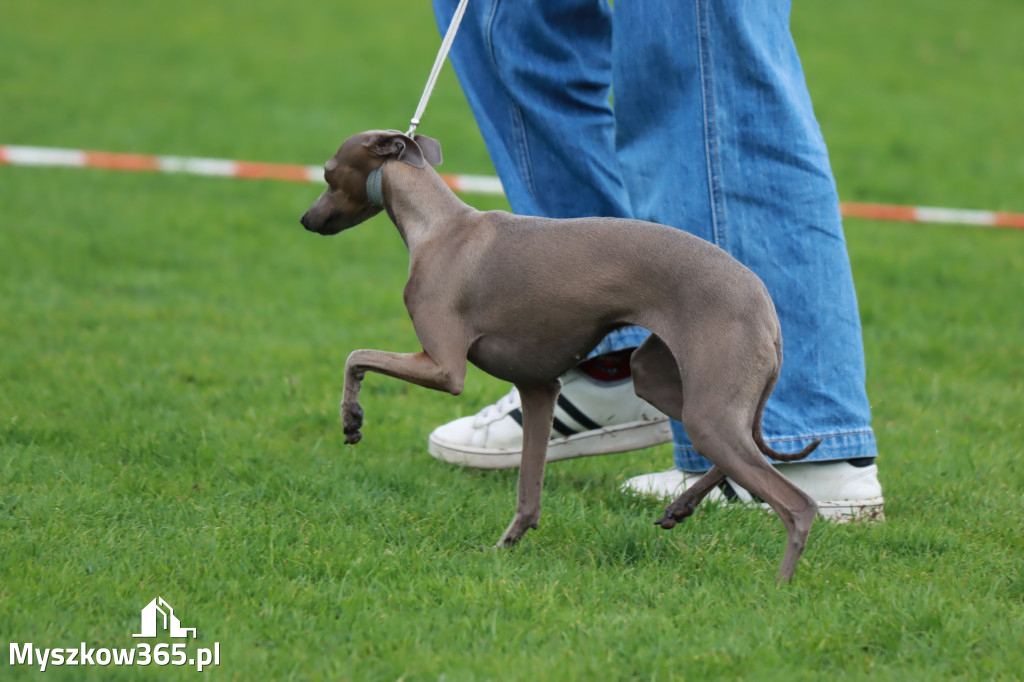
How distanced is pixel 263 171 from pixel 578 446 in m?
7.27

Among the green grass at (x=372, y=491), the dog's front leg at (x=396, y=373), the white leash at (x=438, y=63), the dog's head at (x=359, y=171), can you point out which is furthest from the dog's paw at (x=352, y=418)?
the white leash at (x=438, y=63)

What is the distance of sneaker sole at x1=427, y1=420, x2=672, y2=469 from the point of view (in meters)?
4.27

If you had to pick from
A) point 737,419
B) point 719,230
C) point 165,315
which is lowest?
point 165,315

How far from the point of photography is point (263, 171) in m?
10.8

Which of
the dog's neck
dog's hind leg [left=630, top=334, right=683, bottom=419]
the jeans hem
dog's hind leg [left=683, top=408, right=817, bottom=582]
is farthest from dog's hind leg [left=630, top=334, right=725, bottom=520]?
the dog's neck

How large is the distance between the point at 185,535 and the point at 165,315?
3535 mm

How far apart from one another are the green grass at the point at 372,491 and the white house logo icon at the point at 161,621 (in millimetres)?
28

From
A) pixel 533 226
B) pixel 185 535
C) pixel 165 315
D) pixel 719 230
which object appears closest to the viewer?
pixel 533 226

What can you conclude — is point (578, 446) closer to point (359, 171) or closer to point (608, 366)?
point (608, 366)

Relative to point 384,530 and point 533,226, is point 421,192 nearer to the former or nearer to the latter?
point 533,226

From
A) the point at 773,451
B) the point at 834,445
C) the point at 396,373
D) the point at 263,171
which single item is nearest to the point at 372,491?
the point at 396,373

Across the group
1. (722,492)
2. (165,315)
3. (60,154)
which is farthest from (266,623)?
(60,154)

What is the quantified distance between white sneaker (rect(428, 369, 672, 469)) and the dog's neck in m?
1.22

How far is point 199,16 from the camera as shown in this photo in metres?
19.3
